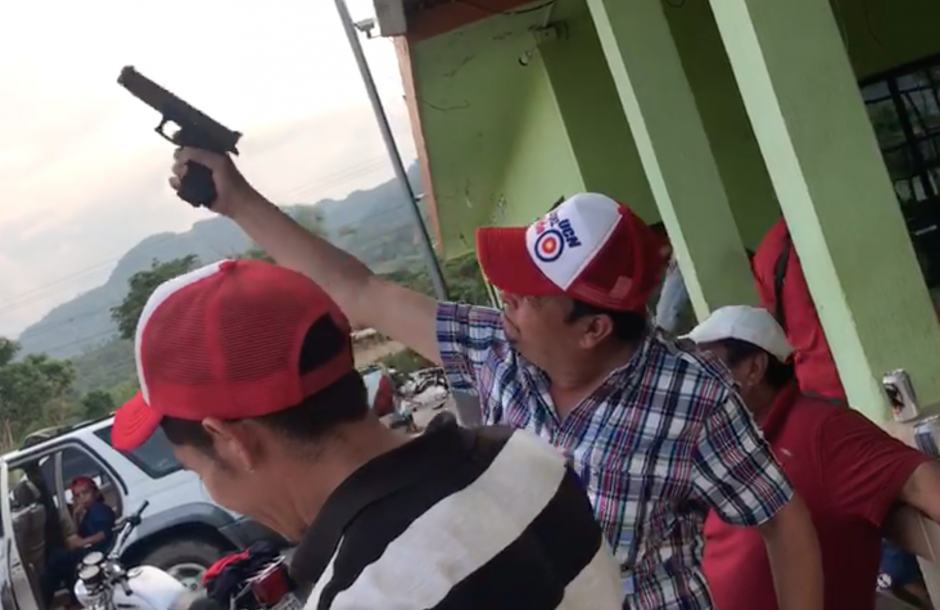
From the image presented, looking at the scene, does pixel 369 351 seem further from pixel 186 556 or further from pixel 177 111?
pixel 186 556

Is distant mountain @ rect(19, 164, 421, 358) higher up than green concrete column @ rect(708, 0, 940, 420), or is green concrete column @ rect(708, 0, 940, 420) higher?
distant mountain @ rect(19, 164, 421, 358)

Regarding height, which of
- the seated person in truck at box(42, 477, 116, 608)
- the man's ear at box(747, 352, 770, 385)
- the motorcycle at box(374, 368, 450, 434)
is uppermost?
the man's ear at box(747, 352, 770, 385)

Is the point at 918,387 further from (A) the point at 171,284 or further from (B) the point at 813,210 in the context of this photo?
(A) the point at 171,284

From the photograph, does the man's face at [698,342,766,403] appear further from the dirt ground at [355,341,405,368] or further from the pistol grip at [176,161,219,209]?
the pistol grip at [176,161,219,209]

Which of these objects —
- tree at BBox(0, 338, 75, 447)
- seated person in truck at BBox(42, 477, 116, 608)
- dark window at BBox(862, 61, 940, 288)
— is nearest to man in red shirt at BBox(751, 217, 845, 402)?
dark window at BBox(862, 61, 940, 288)

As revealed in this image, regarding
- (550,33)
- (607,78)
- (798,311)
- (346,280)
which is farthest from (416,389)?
(346,280)

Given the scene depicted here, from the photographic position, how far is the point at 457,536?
1062mm

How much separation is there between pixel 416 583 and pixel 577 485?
0.35m

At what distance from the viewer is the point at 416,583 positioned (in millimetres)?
1015

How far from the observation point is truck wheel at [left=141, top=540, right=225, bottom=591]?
878 cm

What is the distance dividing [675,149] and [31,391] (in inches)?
1114

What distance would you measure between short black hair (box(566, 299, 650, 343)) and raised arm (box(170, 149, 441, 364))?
36cm

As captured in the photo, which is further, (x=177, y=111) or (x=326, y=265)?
(x=326, y=265)

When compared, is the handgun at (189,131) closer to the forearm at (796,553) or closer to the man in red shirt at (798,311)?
the forearm at (796,553)
